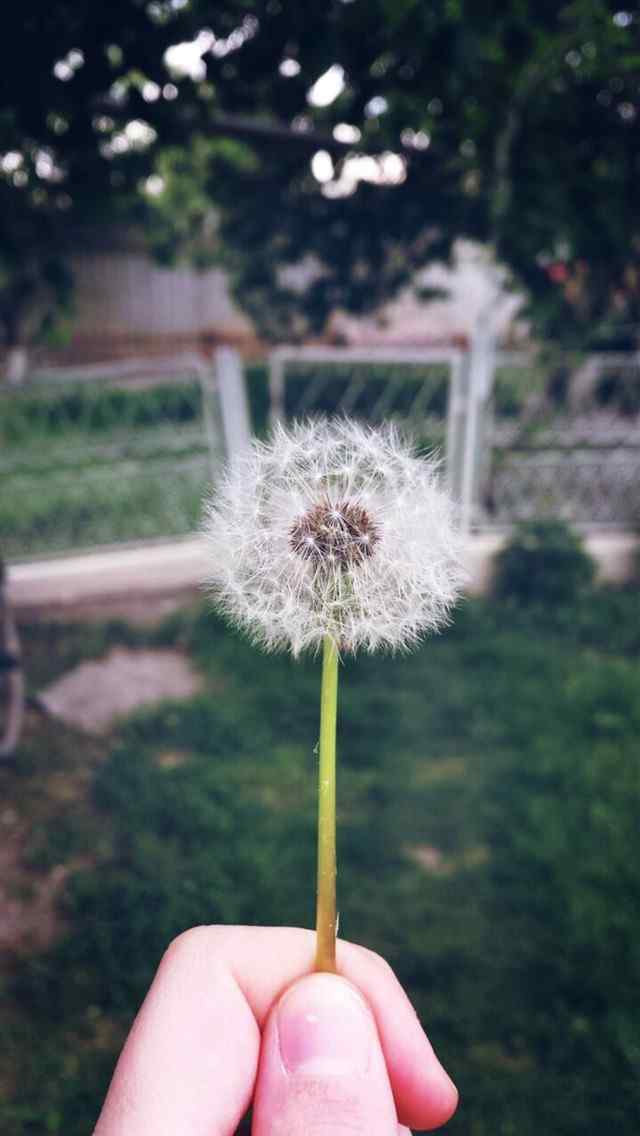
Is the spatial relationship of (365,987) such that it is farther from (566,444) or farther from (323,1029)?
(566,444)

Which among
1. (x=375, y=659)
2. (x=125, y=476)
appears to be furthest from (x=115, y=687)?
(x=125, y=476)

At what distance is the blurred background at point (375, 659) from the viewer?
3082 millimetres

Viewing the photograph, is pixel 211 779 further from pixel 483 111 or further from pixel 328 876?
pixel 483 111

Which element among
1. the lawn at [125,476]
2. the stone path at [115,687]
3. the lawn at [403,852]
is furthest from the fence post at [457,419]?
the stone path at [115,687]

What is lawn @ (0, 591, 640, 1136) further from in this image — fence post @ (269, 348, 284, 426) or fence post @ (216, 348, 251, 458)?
fence post @ (269, 348, 284, 426)

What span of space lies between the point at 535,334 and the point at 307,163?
2.33m

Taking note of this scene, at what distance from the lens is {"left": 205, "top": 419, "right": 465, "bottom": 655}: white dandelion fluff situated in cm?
102

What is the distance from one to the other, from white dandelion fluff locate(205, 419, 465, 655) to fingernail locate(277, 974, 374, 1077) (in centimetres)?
46

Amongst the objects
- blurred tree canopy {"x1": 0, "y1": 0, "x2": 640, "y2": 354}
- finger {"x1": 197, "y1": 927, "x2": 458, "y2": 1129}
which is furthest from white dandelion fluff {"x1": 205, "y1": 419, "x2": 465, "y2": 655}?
blurred tree canopy {"x1": 0, "y1": 0, "x2": 640, "y2": 354}

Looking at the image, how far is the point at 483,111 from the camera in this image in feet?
14.1

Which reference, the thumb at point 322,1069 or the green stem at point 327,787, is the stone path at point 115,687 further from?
the green stem at point 327,787

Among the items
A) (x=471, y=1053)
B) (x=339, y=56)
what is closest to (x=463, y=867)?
(x=471, y=1053)

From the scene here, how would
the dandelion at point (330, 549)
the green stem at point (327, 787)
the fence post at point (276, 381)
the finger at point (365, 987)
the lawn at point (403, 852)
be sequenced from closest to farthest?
1. the green stem at point (327, 787)
2. the dandelion at point (330, 549)
3. the finger at point (365, 987)
4. the lawn at point (403, 852)
5. the fence post at point (276, 381)

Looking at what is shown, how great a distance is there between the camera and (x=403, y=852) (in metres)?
3.78
